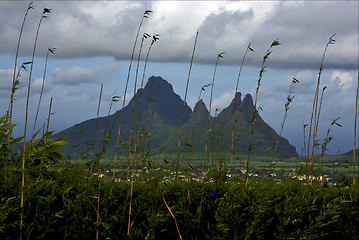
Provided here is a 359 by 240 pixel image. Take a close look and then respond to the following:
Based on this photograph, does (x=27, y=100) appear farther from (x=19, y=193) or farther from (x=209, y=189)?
(x=209, y=189)

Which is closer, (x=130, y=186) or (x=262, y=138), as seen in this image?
(x=130, y=186)

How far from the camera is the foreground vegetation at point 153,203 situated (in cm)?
452

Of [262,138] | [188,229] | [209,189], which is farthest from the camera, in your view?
[262,138]

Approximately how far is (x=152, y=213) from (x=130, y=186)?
0.45 meters

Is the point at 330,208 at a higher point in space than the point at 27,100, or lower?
lower

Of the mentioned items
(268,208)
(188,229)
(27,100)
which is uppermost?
(27,100)

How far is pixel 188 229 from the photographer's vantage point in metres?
4.80

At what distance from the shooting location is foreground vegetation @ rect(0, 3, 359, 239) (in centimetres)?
452

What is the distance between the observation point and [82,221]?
4.58m

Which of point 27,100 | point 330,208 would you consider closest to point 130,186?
point 27,100

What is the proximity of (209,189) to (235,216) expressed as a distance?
497 millimetres

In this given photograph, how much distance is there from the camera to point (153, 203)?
4.77 m

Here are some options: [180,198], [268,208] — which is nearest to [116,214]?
[180,198]

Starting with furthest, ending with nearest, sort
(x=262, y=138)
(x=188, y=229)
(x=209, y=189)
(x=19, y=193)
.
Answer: (x=262, y=138) → (x=209, y=189) → (x=188, y=229) → (x=19, y=193)
